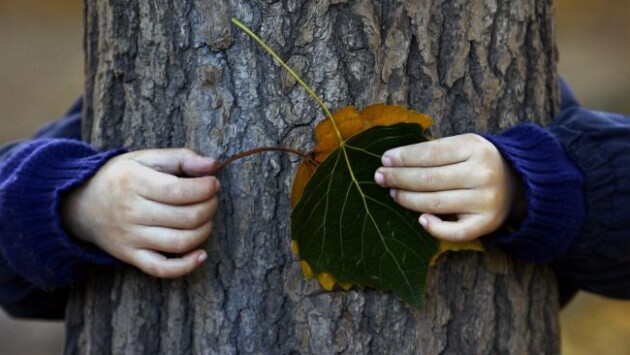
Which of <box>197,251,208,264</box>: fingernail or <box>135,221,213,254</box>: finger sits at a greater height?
<box>135,221,213,254</box>: finger

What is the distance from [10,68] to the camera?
7.96 meters

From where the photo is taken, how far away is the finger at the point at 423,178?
1.34 metres

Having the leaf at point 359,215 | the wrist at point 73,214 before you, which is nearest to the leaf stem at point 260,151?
the leaf at point 359,215

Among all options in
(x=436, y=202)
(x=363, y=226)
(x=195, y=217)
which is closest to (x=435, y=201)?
(x=436, y=202)

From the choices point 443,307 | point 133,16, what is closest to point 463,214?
point 443,307

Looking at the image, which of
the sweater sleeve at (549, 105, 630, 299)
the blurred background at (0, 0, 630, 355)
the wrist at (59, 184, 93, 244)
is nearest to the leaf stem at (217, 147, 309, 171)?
the wrist at (59, 184, 93, 244)

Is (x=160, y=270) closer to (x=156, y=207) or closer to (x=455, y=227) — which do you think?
(x=156, y=207)

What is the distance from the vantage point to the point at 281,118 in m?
1.39

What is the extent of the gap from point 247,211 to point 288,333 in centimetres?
20

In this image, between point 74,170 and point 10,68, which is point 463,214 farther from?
point 10,68

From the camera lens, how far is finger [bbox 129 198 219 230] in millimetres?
1365

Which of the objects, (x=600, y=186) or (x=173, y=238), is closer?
→ (x=173, y=238)

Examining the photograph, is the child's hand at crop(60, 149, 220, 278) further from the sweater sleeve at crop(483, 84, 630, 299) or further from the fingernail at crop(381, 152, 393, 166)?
the sweater sleeve at crop(483, 84, 630, 299)

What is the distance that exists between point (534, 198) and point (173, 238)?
1.86ft
